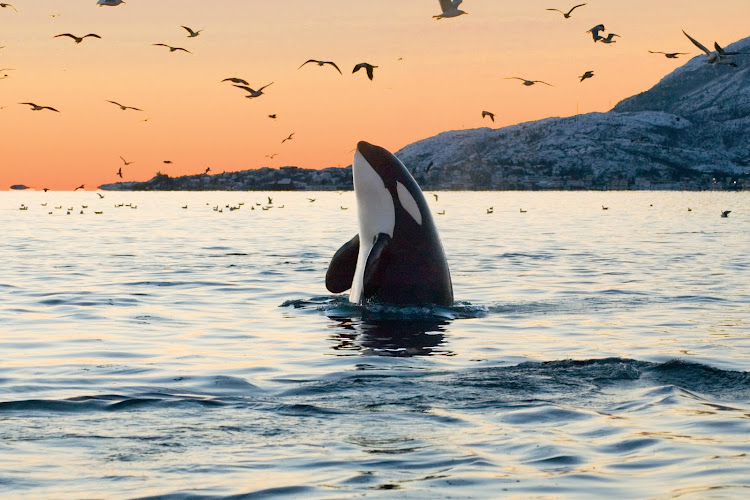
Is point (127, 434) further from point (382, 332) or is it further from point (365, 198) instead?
point (365, 198)

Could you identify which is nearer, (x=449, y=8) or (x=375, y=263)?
(x=375, y=263)

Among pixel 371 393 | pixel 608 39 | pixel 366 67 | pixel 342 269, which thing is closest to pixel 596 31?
pixel 608 39

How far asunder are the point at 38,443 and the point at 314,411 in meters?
2.48

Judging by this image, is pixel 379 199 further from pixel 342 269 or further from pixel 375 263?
pixel 342 269

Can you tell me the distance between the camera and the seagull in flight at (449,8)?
2154cm

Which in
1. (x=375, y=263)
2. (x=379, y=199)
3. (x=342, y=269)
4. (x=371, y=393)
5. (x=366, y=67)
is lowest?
(x=371, y=393)

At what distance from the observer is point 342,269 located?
17.8m

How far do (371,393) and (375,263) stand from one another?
17.5 ft

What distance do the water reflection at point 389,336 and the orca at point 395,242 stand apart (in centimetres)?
44

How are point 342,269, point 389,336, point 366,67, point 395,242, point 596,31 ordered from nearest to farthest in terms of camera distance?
point 389,336, point 395,242, point 342,269, point 366,67, point 596,31

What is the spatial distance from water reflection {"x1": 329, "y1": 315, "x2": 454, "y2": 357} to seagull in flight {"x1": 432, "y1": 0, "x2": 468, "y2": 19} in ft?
24.6

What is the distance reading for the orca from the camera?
16.2 m

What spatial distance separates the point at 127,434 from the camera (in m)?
8.89

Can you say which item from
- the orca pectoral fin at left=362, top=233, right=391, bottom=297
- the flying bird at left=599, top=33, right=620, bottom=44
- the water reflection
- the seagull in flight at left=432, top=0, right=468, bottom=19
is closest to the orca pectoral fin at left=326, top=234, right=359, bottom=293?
the water reflection
